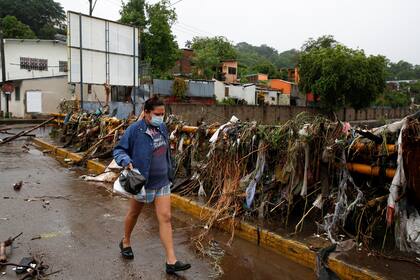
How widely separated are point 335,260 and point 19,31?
53.5 meters

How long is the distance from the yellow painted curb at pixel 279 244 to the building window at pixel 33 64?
36962 mm

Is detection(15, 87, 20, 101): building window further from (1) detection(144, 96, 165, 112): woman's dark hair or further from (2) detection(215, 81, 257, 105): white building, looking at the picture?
(1) detection(144, 96, 165, 112): woman's dark hair

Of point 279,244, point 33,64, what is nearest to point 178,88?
point 33,64

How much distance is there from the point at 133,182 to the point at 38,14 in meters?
68.7

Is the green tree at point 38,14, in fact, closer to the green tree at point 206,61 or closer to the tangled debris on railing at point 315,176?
the green tree at point 206,61

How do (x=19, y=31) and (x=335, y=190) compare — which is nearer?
(x=335, y=190)

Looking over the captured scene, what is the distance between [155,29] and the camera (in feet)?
132

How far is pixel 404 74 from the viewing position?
10581cm

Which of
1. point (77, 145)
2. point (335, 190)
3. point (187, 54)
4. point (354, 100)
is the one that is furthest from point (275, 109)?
point (335, 190)

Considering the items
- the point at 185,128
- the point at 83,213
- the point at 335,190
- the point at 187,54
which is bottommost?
the point at 83,213

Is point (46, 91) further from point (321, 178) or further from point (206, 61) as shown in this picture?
point (321, 178)

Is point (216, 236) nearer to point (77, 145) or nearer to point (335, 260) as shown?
point (335, 260)

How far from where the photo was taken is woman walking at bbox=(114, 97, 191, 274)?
399 cm

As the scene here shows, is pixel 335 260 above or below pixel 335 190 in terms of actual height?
below
